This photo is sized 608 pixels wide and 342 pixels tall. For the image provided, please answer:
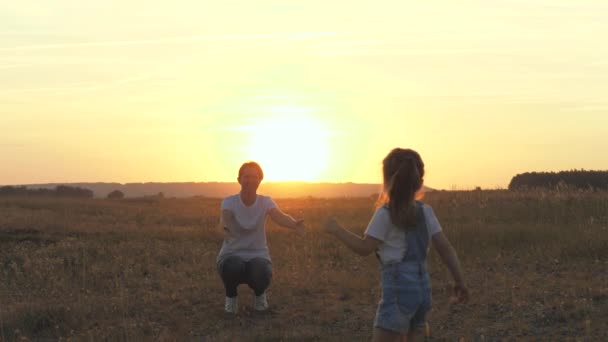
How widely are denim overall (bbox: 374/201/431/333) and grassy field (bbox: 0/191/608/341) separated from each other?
7.38ft

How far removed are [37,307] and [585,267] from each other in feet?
22.5

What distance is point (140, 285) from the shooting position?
1091 centimetres

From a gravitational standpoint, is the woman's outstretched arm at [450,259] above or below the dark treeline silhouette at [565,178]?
below

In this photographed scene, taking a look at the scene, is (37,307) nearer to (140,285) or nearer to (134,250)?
(140,285)

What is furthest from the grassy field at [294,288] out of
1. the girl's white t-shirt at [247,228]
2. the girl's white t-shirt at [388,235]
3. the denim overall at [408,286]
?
the girl's white t-shirt at [388,235]

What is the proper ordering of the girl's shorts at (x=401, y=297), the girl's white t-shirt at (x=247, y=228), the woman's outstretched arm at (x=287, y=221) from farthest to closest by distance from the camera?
the girl's white t-shirt at (x=247, y=228) → the woman's outstretched arm at (x=287, y=221) → the girl's shorts at (x=401, y=297)

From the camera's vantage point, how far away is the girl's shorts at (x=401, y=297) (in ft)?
17.5

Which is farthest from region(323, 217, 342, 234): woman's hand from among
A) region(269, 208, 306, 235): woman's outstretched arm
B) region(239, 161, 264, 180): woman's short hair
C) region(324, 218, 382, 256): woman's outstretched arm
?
region(239, 161, 264, 180): woman's short hair

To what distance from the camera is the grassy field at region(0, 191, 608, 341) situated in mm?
7961

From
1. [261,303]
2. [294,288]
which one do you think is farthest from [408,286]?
[294,288]

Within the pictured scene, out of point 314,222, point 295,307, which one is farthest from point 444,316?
point 314,222

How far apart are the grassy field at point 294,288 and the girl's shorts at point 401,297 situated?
2.26m

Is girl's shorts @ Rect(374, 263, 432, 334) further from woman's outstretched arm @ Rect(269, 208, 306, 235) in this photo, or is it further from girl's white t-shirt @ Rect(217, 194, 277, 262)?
girl's white t-shirt @ Rect(217, 194, 277, 262)

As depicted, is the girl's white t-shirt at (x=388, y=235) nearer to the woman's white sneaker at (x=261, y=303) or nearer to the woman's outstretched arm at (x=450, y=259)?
the woman's outstretched arm at (x=450, y=259)
